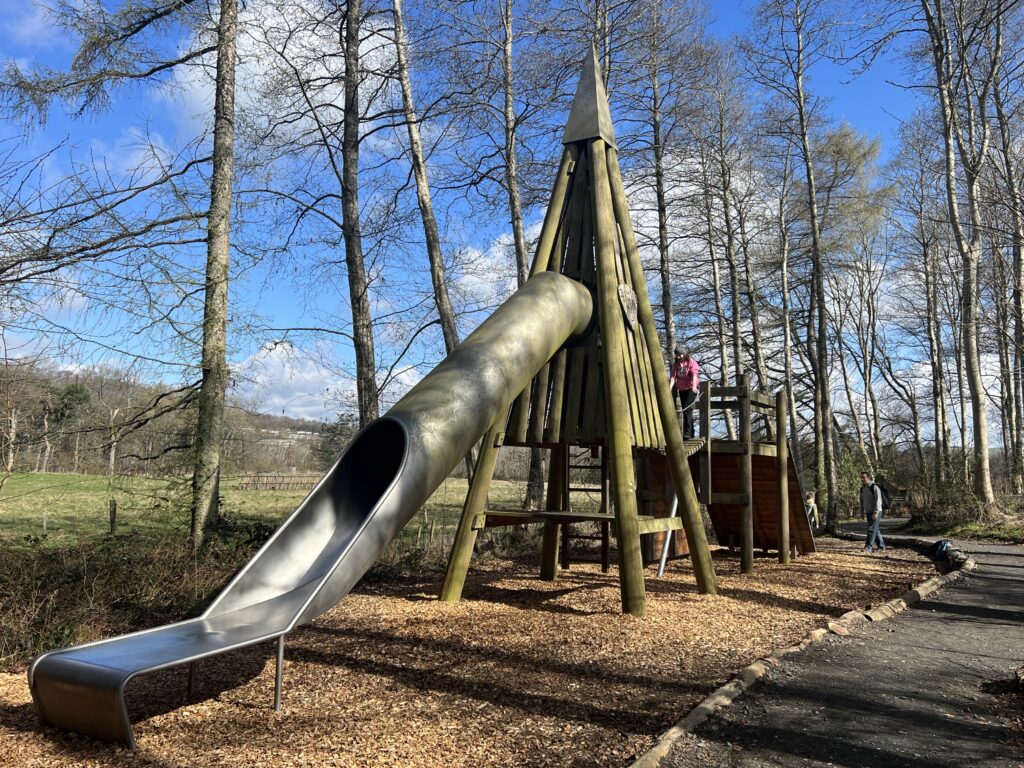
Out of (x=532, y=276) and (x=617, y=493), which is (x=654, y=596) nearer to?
(x=617, y=493)

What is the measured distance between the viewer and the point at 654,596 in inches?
321

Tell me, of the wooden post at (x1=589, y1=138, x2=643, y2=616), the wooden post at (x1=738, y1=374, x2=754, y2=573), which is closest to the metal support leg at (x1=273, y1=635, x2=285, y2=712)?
the wooden post at (x1=589, y1=138, x2=643, y2=616)

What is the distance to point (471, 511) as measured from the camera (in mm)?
7508

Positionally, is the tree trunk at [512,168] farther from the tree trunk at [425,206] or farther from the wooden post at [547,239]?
the wooden post at [547,239]

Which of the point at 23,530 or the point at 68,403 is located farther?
the point at 23,530

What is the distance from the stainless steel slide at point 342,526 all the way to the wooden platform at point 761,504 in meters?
5.95

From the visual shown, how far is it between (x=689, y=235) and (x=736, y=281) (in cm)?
326

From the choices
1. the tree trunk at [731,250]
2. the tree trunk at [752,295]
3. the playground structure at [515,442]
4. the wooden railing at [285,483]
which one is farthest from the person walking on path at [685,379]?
the wooden railing at [285,483]

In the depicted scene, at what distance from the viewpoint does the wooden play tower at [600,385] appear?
→ 7176mm

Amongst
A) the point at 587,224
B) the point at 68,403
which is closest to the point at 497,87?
the point at 587,224

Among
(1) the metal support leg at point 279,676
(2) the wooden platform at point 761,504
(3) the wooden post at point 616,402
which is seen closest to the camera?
(1) the metal support leg at point 279,676

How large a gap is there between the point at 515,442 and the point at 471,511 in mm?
819

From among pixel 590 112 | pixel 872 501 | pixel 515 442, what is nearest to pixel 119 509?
pixel 515 442

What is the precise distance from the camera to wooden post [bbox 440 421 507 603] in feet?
24.5
